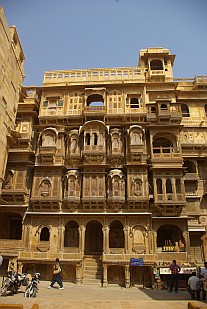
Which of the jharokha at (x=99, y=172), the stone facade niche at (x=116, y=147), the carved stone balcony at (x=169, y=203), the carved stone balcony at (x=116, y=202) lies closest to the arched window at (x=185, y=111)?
the jharokha at (x=99, y=172)

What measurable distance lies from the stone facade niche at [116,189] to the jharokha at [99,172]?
95 millimetres

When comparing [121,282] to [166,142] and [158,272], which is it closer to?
[158,272]

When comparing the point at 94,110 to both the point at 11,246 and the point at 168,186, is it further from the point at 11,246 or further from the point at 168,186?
the point at 11,246

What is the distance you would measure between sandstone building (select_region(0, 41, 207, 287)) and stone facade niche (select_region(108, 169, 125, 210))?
0.09 metres

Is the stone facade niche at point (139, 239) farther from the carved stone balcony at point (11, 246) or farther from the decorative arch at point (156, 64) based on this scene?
the decorative arch at point (156, 64)

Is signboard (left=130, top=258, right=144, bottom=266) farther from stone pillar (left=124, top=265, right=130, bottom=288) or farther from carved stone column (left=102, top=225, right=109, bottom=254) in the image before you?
carved stone column (left=102, top=225, right=109, bottom=254)

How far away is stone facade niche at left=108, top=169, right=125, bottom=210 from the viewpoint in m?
22.9

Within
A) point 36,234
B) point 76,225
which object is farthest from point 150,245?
point 36,234

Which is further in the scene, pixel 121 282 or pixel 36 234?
pixel 36 234

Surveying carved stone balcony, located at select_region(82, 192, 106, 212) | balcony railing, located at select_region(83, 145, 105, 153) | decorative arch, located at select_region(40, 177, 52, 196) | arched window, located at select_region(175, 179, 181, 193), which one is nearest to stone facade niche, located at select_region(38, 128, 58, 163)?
decorative arch, located at select_region(40, 177, 52, 196)

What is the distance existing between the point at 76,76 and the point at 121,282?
841 inches

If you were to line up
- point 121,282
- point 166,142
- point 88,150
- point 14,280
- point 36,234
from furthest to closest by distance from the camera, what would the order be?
point 166,142 → point 88,150 → point 36,234 → point 121,282 → point 14,280

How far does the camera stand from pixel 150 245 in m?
22.0

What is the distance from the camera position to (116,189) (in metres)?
23.4
